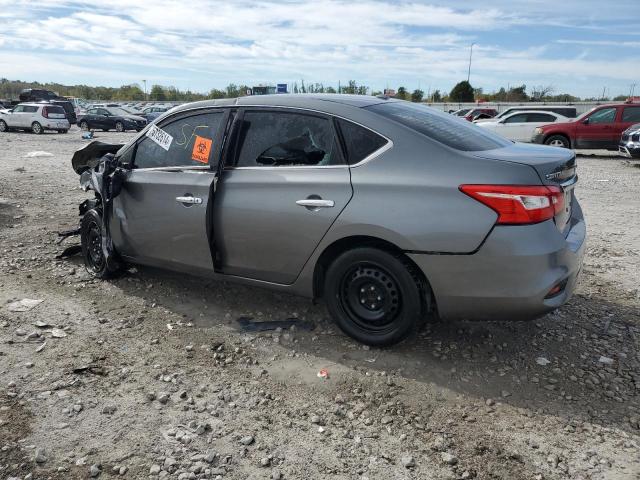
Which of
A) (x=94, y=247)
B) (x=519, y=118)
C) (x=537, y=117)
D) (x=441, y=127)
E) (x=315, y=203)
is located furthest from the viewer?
(x=519, y=118)

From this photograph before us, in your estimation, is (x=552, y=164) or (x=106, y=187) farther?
(x=106, y=187)

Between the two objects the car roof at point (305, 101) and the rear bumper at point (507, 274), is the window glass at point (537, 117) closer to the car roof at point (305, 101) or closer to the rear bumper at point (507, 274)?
the car roof at point (305, 101)

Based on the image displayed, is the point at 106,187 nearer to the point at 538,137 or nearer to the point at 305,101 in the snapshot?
the point at 305,101

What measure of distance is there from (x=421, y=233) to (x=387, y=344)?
859mm

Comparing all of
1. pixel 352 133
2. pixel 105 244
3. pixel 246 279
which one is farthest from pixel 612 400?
pixel 105 244

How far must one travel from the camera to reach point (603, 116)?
17.5 metres

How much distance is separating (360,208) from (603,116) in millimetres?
17151

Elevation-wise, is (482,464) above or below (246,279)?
below

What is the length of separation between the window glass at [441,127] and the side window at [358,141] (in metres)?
0.20

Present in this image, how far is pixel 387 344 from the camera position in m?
3.66

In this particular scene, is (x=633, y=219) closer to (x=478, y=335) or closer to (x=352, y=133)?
(x=478, y=335)

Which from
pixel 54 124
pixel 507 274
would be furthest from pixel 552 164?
pixel 54 124

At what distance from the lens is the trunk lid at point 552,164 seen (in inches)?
127

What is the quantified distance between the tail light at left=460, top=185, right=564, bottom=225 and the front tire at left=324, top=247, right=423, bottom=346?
0.67m
